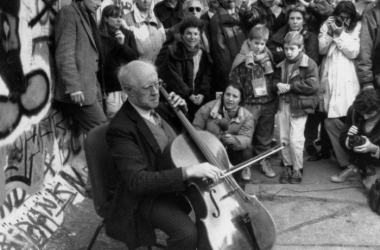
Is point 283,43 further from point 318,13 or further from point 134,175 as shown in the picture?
point 134,175

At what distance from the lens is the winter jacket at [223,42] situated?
550 centimetres

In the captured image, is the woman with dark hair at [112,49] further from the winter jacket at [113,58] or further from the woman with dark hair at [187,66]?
the woman with dark hair at [187,66]

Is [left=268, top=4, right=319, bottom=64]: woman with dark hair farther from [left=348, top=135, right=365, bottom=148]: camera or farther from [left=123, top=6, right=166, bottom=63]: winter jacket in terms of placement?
[left=123, top=6, right=166, bottom=63]: winter jacket

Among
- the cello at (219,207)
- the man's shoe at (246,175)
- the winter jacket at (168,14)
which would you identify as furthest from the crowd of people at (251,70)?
the winter jacket at (168,14)

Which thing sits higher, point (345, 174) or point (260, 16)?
point (260, 16)

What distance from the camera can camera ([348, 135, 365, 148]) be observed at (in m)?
4.64

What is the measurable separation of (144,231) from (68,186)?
1.59 meters

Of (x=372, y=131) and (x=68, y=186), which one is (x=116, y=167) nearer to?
(x=68, y=186)

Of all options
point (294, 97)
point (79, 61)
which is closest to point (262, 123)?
point (294, 97)

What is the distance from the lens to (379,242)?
4000 mm

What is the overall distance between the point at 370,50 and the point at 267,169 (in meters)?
1.54

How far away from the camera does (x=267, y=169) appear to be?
17.4ft

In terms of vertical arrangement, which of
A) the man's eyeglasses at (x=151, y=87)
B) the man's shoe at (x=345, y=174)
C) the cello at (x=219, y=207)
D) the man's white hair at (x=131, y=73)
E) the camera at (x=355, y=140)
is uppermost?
the man's white hair at (x=131, y=73)

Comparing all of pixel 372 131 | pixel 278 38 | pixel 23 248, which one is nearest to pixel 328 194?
pixel 372 131
